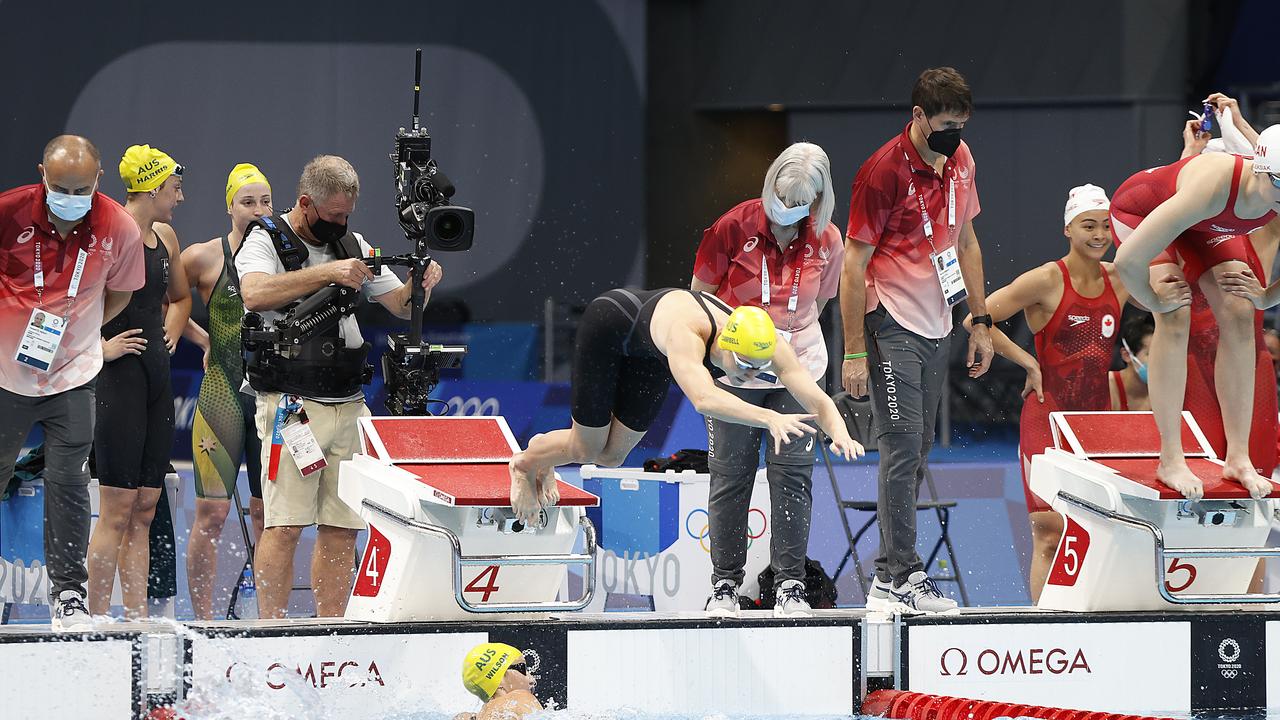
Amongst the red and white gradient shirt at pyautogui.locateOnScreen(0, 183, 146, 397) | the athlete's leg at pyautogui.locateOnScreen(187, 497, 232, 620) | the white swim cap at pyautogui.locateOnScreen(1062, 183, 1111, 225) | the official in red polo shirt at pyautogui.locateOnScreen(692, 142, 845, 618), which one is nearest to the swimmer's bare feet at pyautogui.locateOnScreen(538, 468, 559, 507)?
the official in red polo shirt at pyautogui.locateOnScreen(692, 142, 845, 618)

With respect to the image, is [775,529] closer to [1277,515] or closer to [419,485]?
[419,485]

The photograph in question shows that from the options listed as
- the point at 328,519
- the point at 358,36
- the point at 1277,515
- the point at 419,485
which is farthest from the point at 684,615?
the point at 358,36

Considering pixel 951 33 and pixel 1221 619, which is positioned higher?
pixel 951 33

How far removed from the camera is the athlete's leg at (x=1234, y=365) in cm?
498

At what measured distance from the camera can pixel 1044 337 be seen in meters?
5.84

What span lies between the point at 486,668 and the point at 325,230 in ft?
5.52

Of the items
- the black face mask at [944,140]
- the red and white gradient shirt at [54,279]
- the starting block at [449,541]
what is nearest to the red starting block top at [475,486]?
the starting block at [449,541]

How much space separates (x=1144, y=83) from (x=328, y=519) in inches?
357

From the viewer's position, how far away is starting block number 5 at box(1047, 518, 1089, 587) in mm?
5074

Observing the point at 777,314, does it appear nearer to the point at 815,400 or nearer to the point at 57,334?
the point at 815,400

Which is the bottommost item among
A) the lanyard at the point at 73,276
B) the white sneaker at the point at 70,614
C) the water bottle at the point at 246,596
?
the water bottle at the point at 246,596

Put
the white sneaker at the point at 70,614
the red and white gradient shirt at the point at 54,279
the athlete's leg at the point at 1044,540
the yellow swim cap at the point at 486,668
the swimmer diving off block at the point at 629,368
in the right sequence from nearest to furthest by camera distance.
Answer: the swimmer diving off block at the point at 629,368
the yellow swim cap at the point at 486,668
the white sneaker at the point at 70,614
the red and white gradient shirt at the point at 54,279
the athlete's leg at the point at 1044,540

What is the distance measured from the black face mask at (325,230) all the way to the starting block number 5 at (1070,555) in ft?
9.17

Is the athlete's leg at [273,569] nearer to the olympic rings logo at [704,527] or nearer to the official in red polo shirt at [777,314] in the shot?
the official in red polo shirt at [777,314]
